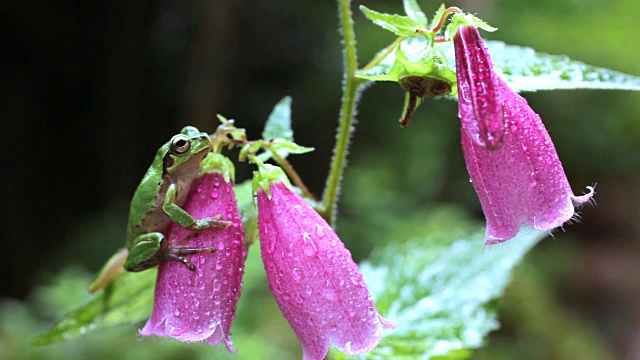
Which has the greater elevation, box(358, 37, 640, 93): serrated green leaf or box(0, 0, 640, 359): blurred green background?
box(358, 37, 640, 93): serrated green leaf

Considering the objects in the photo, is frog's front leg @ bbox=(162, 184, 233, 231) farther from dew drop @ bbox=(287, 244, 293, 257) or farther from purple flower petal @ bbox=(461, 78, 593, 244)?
purple flower petal @ bbox=(461, 78, 593, 244)

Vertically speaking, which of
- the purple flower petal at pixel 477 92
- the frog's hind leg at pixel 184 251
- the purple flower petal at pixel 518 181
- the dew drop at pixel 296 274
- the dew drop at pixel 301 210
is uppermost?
the purple flower petal at pixel 477 92

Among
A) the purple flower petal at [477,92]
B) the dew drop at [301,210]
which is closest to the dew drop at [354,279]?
the dew drop at [301,210]

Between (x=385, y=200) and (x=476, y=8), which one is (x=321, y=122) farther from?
(x=476, y=8)

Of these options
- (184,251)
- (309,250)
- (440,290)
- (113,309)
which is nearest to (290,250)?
(309,250)

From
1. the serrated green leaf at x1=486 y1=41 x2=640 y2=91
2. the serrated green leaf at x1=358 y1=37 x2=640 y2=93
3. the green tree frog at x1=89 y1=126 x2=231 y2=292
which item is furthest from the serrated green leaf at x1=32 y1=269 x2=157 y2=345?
the serrated green leaf at x1=486 y1=41 x2=640 y2=91

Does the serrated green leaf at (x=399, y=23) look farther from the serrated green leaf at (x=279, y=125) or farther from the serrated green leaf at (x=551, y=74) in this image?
the serrated green leaf at (x=279, y=125)
